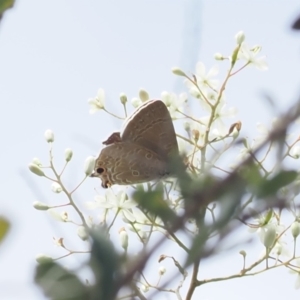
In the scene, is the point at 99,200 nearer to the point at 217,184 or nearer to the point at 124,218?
the point at 124,218

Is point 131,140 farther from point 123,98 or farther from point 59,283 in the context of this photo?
point 59,283

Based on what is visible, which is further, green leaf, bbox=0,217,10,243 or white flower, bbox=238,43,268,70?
white flower, bbox=238,43,268,70

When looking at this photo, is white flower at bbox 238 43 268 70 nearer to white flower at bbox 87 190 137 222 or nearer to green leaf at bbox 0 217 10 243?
white flower at bbox 87 190 137 222

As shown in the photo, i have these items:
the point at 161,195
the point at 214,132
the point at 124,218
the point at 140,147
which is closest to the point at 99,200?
the point at 124,218

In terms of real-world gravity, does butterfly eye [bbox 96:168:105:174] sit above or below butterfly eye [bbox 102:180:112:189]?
below

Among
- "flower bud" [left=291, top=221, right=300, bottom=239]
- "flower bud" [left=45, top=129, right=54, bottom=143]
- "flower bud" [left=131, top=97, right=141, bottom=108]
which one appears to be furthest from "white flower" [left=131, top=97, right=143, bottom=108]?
"flower bud" [left=291, top=221, right=300, bottom=239]
